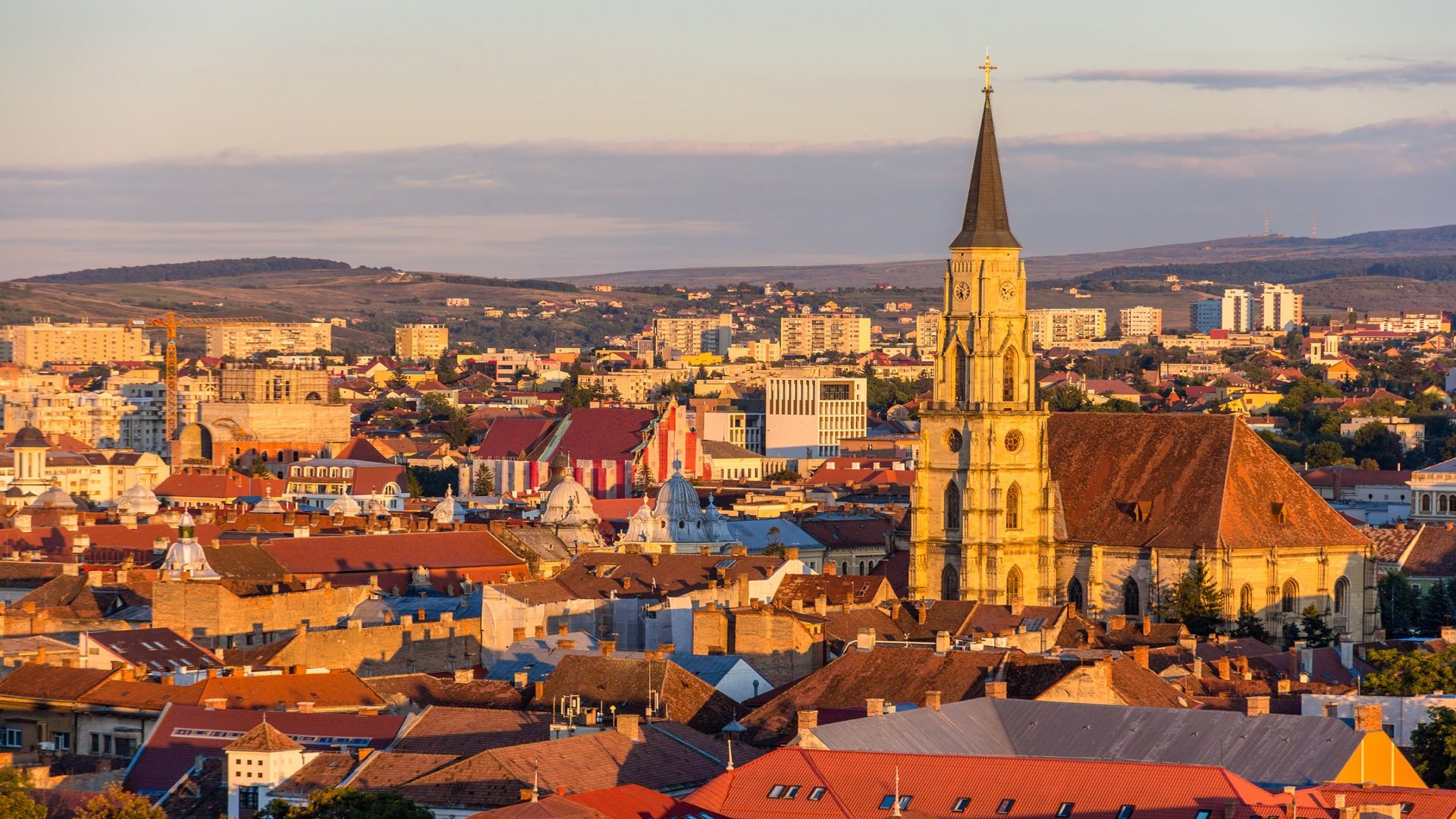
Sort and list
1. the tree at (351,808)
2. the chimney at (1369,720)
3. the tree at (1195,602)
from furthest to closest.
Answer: the tree at (1195,602)
the chimney at (1369,720)
the tree at (351,808)

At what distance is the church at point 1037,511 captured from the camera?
8712 cm

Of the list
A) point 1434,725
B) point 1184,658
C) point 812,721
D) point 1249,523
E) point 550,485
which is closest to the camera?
point 812,721

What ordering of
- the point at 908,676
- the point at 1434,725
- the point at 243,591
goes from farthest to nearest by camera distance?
the point at 243,591
the point at 908,676
the point at 1434,725

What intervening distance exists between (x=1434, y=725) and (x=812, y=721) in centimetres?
1139

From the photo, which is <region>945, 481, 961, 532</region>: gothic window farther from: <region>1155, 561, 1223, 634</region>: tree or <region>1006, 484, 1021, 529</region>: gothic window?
<region>1155, 561, 1223, 634</region>: tree

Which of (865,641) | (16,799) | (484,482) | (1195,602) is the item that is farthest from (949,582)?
(484,482)

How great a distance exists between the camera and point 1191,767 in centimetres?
4475

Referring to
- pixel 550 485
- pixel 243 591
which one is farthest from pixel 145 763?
pixel 550 485

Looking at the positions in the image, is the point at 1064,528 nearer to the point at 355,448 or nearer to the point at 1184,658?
the point at 1184,658

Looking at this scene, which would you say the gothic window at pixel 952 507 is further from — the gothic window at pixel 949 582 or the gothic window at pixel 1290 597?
the gothic window at pixel 1290 597

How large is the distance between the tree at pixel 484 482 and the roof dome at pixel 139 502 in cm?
2941

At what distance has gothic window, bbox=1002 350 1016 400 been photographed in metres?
87.9

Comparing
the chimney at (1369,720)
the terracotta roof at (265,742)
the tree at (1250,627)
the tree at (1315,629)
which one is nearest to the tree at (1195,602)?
the tree at (1250,627)

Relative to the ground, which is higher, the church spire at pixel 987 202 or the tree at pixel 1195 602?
the church spire at pixel 987 202
